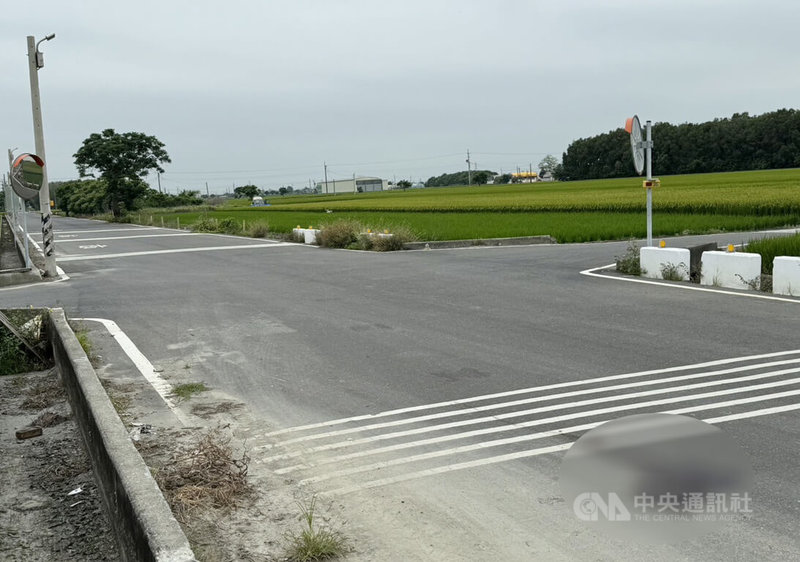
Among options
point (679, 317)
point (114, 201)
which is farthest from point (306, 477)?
point (114, 201)

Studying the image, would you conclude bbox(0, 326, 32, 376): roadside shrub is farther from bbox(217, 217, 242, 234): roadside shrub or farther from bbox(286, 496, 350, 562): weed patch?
bbox(217, 217, 242, 234): roadside shrub

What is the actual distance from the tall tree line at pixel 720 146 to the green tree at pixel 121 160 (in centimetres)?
6118

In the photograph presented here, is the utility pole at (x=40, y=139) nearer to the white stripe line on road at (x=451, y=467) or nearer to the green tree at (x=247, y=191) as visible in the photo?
the white stripe line on road at (x=451, y=467)

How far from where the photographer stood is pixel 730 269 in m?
13.2

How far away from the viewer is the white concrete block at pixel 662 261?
1422 centimetres

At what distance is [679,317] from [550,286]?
3.61 m

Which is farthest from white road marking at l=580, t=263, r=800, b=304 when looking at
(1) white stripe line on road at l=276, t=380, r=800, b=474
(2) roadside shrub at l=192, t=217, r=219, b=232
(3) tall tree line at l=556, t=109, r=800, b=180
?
(3) tall tree line at l=556, t=109, r=800, b=180

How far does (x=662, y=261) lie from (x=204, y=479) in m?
11.5

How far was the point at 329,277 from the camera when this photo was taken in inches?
664

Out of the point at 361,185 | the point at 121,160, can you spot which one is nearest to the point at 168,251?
the point at 121,160

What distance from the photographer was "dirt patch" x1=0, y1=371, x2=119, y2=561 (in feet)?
15.0

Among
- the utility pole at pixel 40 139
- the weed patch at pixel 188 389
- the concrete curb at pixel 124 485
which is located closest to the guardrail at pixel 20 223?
the utility pole at pixel 40 139

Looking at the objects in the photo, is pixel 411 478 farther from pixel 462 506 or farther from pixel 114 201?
pixel 114 201

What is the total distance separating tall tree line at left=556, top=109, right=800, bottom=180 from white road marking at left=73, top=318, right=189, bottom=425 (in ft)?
299
